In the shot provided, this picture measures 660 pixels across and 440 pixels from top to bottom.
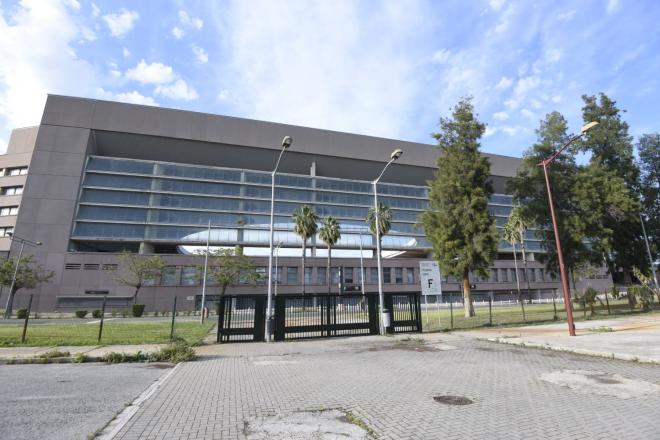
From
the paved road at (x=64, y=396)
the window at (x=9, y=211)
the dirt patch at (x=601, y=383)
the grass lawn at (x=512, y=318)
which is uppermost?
the window at (x=9, y=211)

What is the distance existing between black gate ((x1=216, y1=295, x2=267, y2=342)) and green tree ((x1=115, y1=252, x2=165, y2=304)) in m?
42.9

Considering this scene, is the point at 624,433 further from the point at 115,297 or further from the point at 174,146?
the point at 174,146

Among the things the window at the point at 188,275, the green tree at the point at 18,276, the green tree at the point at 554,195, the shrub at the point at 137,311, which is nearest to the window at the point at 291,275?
the window at the point at 188,275

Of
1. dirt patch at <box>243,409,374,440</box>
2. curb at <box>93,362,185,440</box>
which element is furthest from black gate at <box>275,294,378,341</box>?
dirt patch at <box>243,409,374,440</box>

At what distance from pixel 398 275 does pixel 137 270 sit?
49.6 metres

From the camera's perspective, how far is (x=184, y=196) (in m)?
69.6

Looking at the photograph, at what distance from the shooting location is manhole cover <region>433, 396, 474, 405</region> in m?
5.91

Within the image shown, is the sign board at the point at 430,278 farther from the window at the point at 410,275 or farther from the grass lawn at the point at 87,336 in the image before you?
the window at the point at 410,275

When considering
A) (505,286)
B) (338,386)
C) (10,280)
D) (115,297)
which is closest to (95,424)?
(338,386)

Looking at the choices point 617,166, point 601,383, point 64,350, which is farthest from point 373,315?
point 617,166

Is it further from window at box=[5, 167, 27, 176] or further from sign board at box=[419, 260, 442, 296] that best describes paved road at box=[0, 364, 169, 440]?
window at box=[5, 167, 27, 176]

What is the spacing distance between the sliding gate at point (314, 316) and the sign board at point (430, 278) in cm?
81

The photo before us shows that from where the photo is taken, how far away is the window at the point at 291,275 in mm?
67500

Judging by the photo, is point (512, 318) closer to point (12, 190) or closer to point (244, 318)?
point (244, 318)
